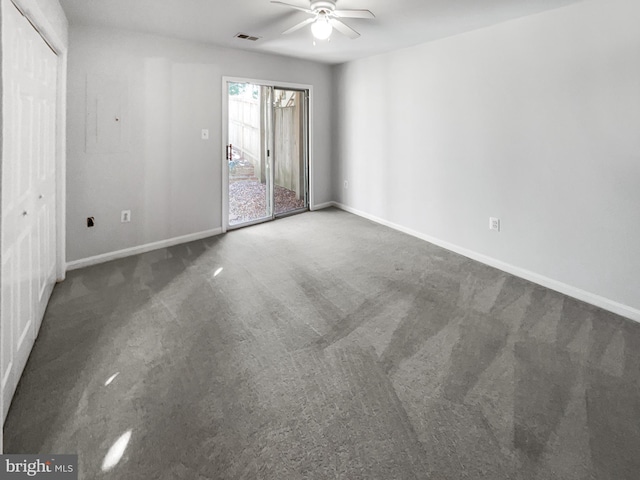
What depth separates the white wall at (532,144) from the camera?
2.83 m

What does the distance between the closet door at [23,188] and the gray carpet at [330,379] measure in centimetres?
22

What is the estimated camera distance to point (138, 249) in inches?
167

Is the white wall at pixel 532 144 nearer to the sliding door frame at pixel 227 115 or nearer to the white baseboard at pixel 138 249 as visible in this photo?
the sliding door frame at pixel 227 115

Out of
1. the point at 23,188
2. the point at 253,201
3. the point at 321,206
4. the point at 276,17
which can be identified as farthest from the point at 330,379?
the point at 253,201

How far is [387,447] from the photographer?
161 cm

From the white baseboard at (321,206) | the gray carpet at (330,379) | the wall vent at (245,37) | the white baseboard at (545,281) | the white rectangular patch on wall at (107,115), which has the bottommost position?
the gray carpet at (330,379)

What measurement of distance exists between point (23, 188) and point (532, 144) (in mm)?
3859

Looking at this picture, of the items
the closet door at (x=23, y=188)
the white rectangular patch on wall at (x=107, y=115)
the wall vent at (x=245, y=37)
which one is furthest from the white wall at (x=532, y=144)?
the closet door at (x=23, y=188)

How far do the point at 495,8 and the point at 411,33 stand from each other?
1022 millimetres

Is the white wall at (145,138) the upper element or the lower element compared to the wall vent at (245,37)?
lower

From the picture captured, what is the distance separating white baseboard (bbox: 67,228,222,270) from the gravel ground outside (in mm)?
593

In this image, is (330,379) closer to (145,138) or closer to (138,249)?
(138,249)

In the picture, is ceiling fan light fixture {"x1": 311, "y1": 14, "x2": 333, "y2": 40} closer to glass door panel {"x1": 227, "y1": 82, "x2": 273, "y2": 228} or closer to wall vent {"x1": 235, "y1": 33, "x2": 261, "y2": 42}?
wall vent {"x1": 235, "y1": 33, "x2": 261, "y2": 42}

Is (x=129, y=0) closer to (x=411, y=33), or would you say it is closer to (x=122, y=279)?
(x=122, y=279)
